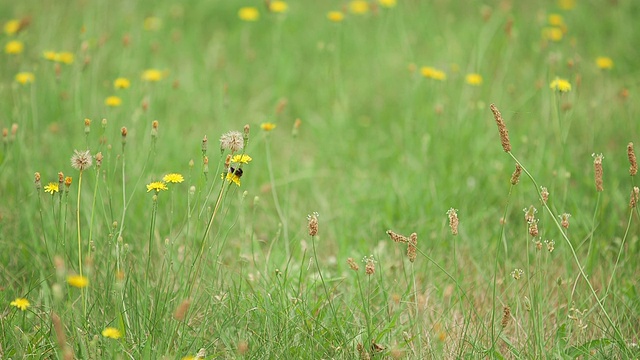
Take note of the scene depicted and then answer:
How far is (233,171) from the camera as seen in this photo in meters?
1.82

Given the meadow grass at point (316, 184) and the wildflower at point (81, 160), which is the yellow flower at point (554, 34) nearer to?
the meadow grass at point (316, 184)

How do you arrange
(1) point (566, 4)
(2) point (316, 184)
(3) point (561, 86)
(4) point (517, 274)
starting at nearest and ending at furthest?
1. (4) point (517, 274)
2. (3) point (561, 86)
3. (2) point (316, 184)
4. (1) point (566, 4)

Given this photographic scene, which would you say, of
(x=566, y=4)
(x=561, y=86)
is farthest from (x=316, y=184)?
(x=566, y=4)

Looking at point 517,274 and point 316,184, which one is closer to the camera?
point 517,274

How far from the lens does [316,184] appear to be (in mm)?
3096

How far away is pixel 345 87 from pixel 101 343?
243 centimetres

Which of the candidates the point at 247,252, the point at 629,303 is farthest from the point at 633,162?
the point at 247,252

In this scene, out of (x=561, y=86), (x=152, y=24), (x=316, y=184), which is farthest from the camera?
(x=152, y=24)

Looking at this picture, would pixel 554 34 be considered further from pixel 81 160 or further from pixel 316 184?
pixel 81 160

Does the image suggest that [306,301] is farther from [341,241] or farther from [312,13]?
[312,13]

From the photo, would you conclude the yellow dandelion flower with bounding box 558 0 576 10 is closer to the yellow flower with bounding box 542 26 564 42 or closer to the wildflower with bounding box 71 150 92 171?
the yellow flower with bounding box 542 26 564 42

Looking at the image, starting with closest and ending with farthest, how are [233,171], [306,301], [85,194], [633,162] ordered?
[633,162], [233,171], [306,301], [85,194]

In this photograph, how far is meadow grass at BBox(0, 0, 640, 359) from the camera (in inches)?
71.4

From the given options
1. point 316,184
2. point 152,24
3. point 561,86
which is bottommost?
point 316,184
